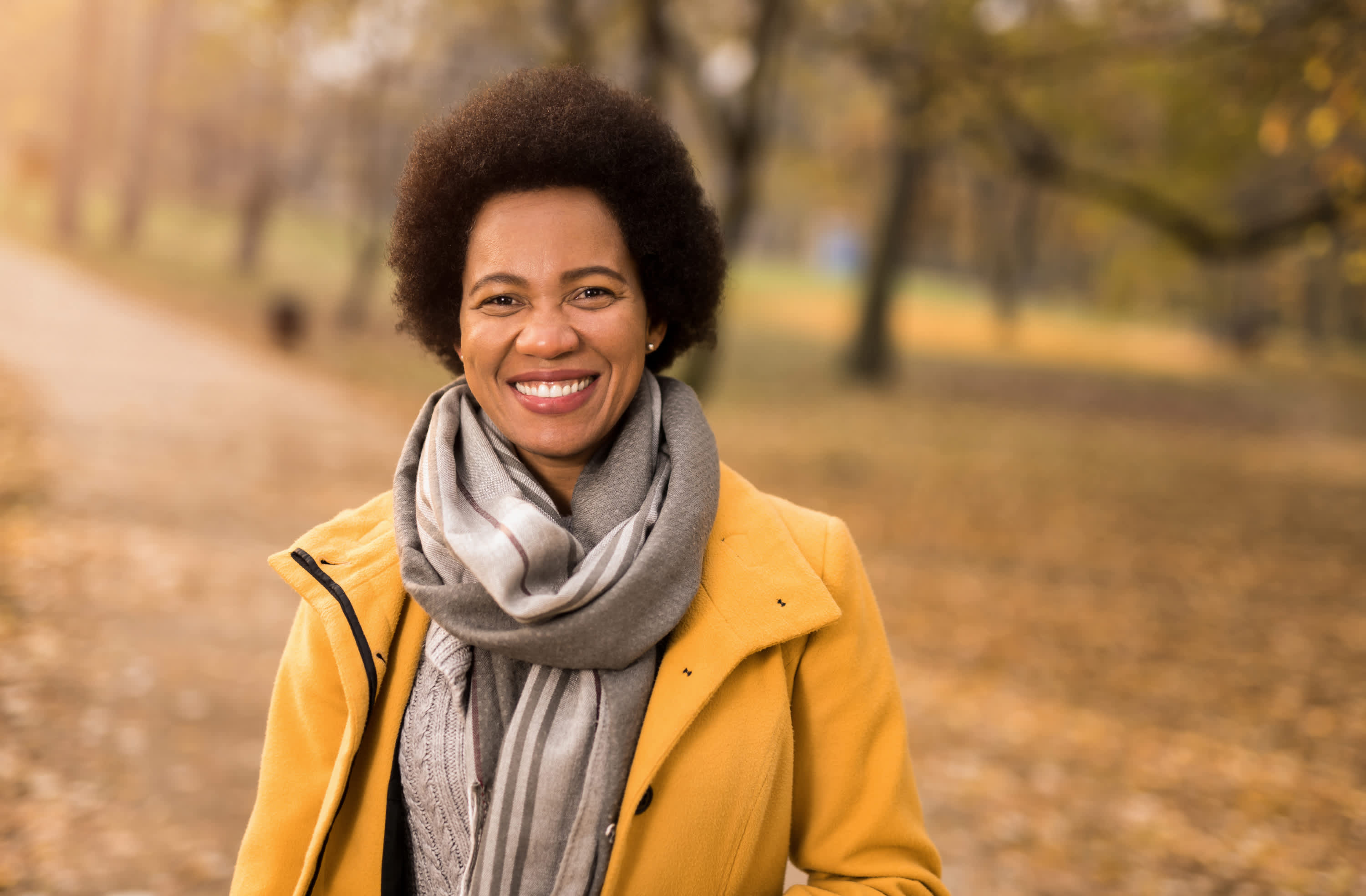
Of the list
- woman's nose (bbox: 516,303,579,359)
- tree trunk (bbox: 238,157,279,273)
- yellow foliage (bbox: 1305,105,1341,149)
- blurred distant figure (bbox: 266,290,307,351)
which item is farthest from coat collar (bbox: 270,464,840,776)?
tree trunk (bbox: 238,157,279,273)

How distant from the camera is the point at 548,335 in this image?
2.02 m

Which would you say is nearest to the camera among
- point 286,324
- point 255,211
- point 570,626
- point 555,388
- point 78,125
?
point 570,626

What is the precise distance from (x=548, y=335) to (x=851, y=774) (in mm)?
970

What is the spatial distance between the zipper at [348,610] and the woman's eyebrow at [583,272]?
70cm

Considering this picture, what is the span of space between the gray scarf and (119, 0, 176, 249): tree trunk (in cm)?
2940

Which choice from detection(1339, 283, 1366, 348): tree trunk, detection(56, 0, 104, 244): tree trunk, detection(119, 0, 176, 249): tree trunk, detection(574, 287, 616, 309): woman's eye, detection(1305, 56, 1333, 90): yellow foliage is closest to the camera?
detection(574, 287, 616, 309): woman's eye

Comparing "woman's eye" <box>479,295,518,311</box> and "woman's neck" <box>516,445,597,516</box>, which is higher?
"woman's eye" <box>479,295,518,311</box>

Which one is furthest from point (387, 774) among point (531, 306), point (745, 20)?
point (745, 20)

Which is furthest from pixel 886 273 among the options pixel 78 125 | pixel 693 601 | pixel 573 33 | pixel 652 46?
pixel 693 601

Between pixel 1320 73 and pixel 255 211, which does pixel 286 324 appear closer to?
pixel 255 211

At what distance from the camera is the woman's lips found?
2080 mm

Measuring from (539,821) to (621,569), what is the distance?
0.45 m

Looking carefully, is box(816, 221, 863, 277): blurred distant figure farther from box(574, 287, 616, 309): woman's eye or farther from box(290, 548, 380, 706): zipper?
box(290, 548, 380, 706): zipper

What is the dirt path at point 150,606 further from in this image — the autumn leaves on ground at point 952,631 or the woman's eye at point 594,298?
the woman's eye at point 594,298
